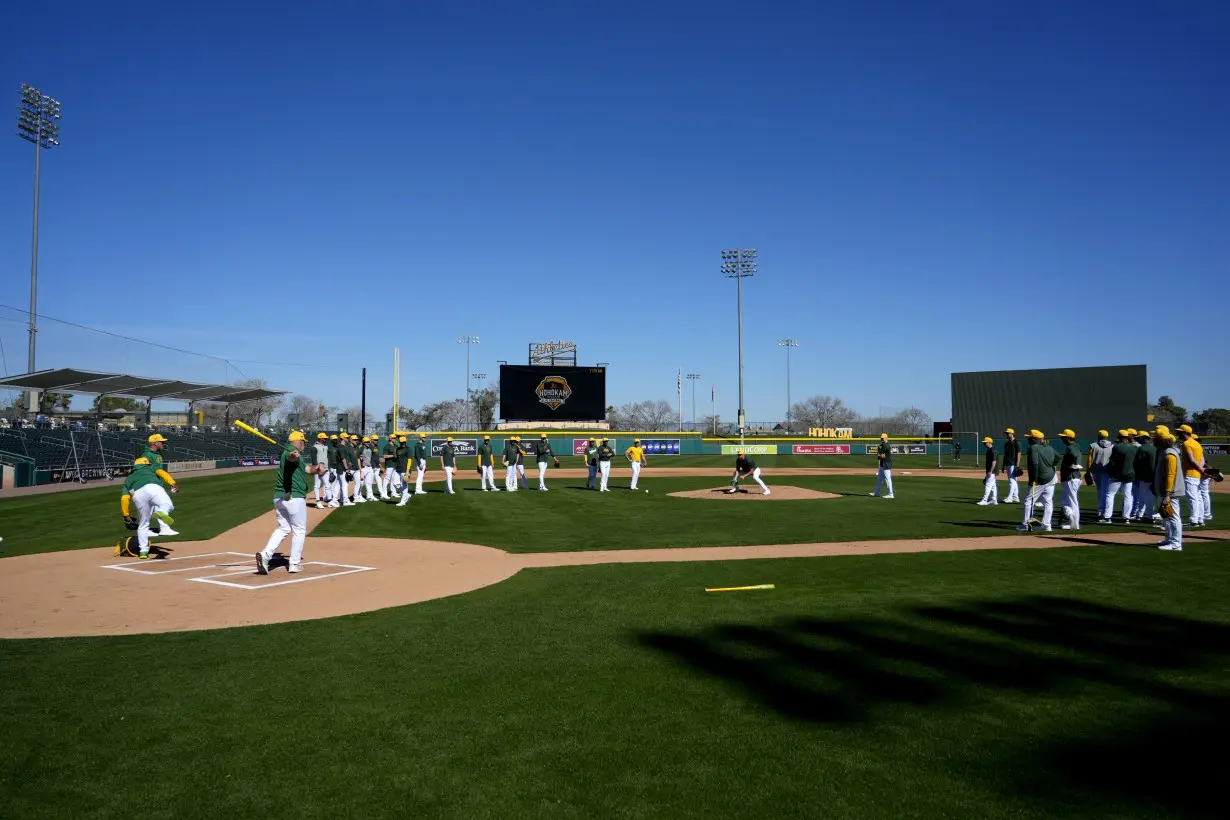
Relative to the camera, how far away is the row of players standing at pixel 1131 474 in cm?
1271

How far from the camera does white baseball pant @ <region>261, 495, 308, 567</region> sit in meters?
10.6

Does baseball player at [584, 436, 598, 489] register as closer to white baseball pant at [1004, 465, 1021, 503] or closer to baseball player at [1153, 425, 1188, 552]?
white baseball pant at [1004, 465, 1021, 503]

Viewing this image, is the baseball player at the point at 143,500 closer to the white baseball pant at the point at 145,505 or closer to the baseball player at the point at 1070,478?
the white baseball pant at the point at 145,505

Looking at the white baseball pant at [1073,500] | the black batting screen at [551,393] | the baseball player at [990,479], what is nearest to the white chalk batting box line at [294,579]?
the white baseball pant at [1073,500]

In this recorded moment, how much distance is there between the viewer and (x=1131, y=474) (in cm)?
1584

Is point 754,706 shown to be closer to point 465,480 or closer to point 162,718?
point 162,718

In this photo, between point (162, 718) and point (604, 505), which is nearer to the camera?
point (162, 718)

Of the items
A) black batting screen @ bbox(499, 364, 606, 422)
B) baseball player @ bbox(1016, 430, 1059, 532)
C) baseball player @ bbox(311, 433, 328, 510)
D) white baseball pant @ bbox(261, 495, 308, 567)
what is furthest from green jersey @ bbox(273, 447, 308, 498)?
black batting screen @ bbox(499, 364, 606, 422)

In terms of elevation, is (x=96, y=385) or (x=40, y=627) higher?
(x=96, y=385)

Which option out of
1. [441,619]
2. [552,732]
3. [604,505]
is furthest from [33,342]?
[552,732]

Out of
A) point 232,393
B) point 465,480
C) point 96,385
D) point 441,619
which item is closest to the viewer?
point 441,619

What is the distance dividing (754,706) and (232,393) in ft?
158

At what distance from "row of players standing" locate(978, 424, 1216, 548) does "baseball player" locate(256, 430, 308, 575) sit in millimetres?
12637

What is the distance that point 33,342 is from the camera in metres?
39.5
